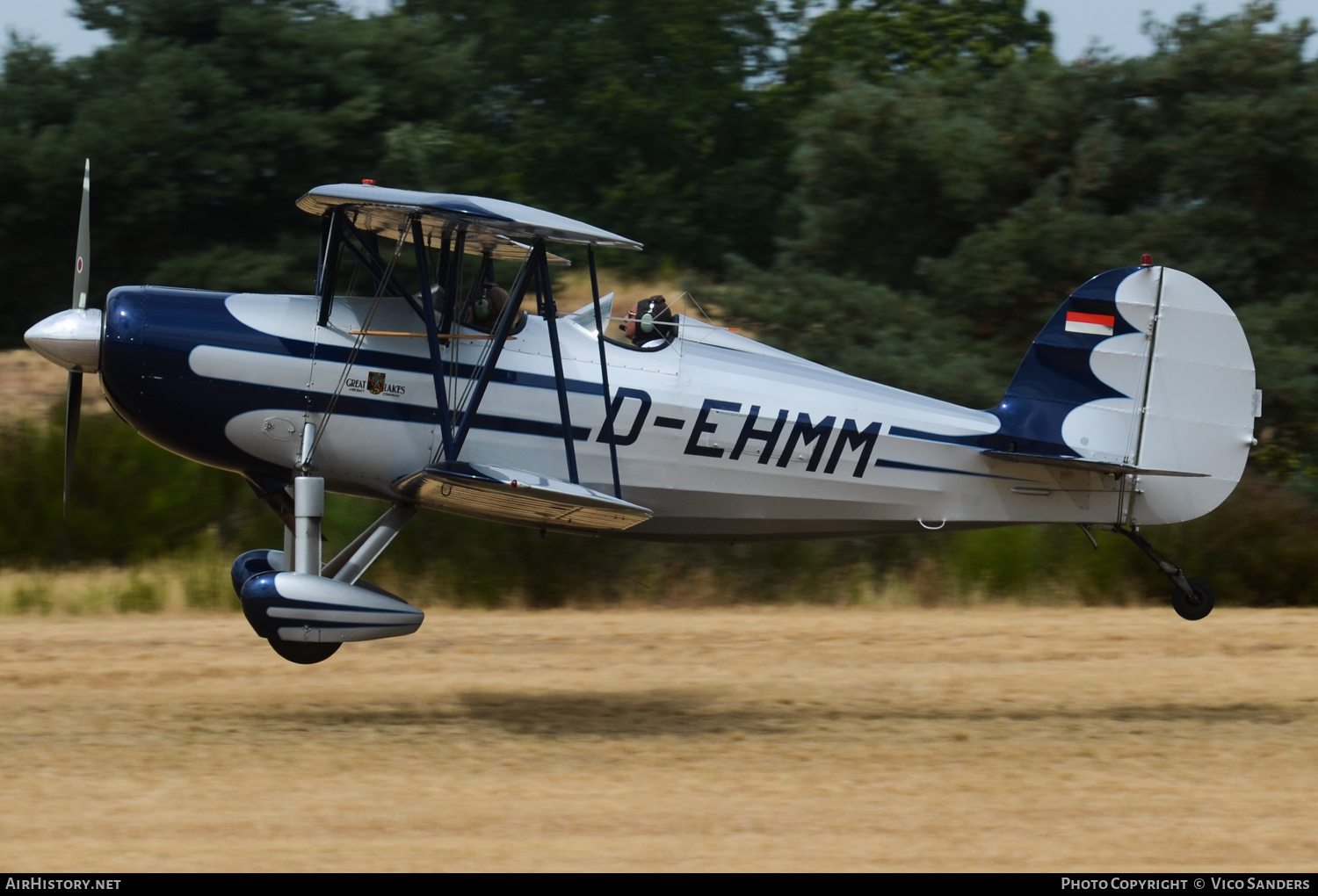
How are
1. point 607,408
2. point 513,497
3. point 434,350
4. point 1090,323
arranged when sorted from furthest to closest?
point 1090,323 < point 607,408 < point 434,350 < point 513,497

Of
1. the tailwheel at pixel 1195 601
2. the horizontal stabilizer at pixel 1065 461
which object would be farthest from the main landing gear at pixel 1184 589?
the horizontal stabilizer at pixel 1065 461

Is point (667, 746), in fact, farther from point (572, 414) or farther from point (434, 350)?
point (434, 350)

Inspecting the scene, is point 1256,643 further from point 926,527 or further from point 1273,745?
point 926,527

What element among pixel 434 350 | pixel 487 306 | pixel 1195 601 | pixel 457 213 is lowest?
pixel 1195 601

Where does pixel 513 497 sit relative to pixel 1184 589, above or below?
above

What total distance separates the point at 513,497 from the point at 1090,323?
13.0ft

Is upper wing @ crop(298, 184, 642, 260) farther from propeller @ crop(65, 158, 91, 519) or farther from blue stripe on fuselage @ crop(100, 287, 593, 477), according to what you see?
propeller @ crop(65, 158, 91, 519)

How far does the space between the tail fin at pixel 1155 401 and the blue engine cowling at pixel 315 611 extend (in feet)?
12.9

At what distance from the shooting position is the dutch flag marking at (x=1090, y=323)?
9.09 metres

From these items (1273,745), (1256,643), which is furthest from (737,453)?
(1256,643)

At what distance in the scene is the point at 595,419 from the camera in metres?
8.40

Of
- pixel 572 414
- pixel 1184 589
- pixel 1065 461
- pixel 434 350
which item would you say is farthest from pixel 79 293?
pixel 1184 589

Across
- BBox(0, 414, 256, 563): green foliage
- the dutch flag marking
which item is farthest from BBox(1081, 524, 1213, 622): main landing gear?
BBox(0, 414, 256, 563): green foliage

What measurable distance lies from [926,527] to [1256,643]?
14.0ft
